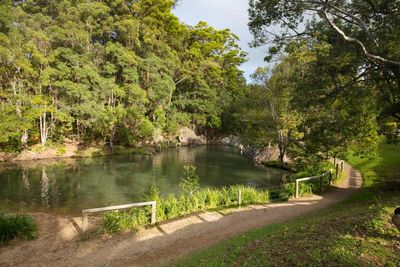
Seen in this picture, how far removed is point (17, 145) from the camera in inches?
1060

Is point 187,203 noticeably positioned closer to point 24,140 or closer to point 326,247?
point 326,247

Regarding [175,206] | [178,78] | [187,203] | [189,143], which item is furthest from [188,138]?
[175,206]

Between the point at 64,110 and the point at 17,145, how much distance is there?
5326mm

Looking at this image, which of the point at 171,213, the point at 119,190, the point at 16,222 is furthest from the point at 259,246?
the point at 119,190

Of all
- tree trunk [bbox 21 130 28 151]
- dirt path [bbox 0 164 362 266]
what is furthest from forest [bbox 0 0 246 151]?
dirt path [bbox 0 164 362 266]

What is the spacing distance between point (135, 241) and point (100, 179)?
41.5 feet

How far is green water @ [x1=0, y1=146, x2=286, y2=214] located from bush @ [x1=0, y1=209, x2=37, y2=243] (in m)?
3.83

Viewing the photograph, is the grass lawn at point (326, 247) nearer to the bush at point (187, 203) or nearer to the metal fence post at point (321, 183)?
the bush at point (187, 203)

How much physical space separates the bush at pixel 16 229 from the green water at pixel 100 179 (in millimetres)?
3826

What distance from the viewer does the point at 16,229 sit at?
938cm

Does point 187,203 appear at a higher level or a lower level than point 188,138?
lower

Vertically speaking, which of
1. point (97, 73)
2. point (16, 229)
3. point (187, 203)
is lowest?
point (16, 229)

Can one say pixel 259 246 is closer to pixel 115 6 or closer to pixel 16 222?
pixel 16 222

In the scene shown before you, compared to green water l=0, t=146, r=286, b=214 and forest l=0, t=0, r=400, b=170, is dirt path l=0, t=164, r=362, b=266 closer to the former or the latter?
green water l=0, t=146, r=286, b=214
